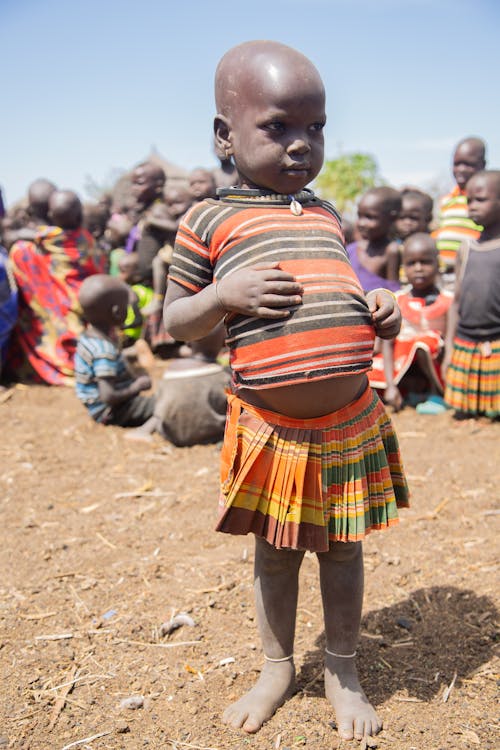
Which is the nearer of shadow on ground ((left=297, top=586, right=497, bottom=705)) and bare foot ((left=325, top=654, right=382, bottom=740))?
bare foot ((left=325, top=654, right=382, bottom=740))

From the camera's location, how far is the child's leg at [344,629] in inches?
75.8

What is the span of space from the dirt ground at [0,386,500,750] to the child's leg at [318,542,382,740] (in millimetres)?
64

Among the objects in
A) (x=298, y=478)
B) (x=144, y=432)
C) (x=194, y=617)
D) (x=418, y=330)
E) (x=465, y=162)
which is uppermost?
(x=465, y=162)

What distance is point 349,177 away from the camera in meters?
18.1

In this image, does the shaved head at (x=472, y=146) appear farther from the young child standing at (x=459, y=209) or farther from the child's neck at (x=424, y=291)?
the child's neck at (x=424, y=291)

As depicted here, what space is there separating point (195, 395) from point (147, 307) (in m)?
3.30

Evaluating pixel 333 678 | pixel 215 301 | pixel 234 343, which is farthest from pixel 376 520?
pixel 215 301

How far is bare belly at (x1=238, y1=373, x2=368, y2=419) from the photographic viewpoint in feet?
5.67

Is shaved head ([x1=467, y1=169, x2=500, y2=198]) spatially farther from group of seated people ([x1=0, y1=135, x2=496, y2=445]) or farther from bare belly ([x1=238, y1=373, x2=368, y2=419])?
bare belly ([x1=238, y1=373, x2=368, y2=419])

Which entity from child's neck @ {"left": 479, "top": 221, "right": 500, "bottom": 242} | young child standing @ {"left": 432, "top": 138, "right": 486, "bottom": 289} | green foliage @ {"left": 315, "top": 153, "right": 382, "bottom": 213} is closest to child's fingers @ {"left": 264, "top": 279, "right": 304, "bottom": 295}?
child's neck @ {"left": 479, "top": 221, "right": 500, "bottom": 242}

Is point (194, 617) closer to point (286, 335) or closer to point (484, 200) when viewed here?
point (286, 335)

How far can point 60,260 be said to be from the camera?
6430mm

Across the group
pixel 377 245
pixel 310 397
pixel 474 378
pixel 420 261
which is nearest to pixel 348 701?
pixel 310 397

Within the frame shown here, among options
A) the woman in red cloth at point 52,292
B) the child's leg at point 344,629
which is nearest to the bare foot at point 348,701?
the child's leg at point 344,629
